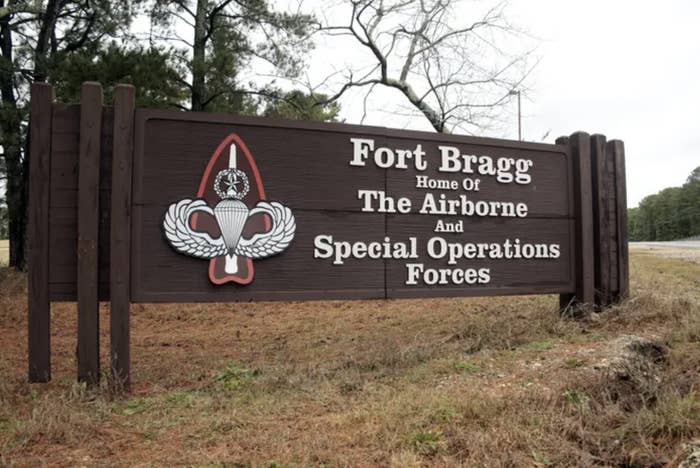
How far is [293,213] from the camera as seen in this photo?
5.42m

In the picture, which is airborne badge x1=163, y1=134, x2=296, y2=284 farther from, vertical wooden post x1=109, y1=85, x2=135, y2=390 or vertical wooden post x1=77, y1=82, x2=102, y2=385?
vertical wooden post x1=77, y1=82, x2=102, y2=385

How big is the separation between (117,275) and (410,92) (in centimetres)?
1001

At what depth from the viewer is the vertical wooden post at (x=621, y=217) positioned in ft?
22.6

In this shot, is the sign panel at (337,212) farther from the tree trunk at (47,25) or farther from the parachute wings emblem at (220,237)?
the tree trunk at (47,25)

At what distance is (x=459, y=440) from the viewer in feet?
10.1

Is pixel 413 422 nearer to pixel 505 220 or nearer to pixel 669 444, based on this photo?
pixel 669 444

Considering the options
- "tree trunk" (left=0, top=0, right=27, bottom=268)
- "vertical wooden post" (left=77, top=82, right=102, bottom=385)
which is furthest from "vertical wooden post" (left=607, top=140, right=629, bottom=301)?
"tree trunk" (left=0, top=0, right=27, bottom=268)

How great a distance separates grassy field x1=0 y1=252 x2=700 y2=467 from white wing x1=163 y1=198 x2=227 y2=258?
3.85ft

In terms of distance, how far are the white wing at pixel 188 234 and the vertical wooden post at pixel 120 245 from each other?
358mm

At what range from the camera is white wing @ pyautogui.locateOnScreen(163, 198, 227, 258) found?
4.96 metres

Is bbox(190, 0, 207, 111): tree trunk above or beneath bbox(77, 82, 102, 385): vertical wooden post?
above

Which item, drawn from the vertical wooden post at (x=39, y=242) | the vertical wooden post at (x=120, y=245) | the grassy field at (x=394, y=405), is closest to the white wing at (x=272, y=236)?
the vertical wooden post at (x=120, y=245)

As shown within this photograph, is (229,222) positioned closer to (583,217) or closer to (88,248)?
(88,248)

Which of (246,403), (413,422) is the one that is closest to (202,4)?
(246,403)
